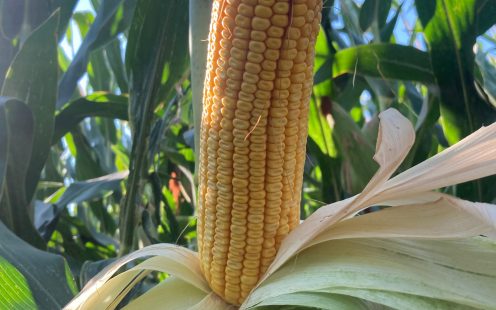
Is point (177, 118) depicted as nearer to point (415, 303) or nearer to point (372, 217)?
point (372, 217)

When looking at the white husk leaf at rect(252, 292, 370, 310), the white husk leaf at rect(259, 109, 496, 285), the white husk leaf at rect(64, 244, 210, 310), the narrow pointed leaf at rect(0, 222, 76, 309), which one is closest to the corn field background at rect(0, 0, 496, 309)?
the narrow pointed leaf at rect(0, 222, 76, 309)

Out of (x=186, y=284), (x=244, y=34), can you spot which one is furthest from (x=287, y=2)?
(x=186, y=284)

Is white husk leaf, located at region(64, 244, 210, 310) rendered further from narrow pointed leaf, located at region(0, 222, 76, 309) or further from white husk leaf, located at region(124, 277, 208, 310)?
narrow pointed leaf, located at region(0, 222, 76, 309)

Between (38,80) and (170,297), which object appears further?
(38,80)

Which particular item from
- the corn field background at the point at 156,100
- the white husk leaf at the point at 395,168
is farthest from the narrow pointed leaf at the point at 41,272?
the white husk leaf at the point at 395,168

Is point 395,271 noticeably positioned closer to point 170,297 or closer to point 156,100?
point 170,297

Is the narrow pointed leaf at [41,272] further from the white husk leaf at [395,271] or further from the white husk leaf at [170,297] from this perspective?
the white husk leaf at [395,271]

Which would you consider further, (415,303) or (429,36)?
(429,36)

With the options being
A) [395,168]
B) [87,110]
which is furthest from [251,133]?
[87,110]
